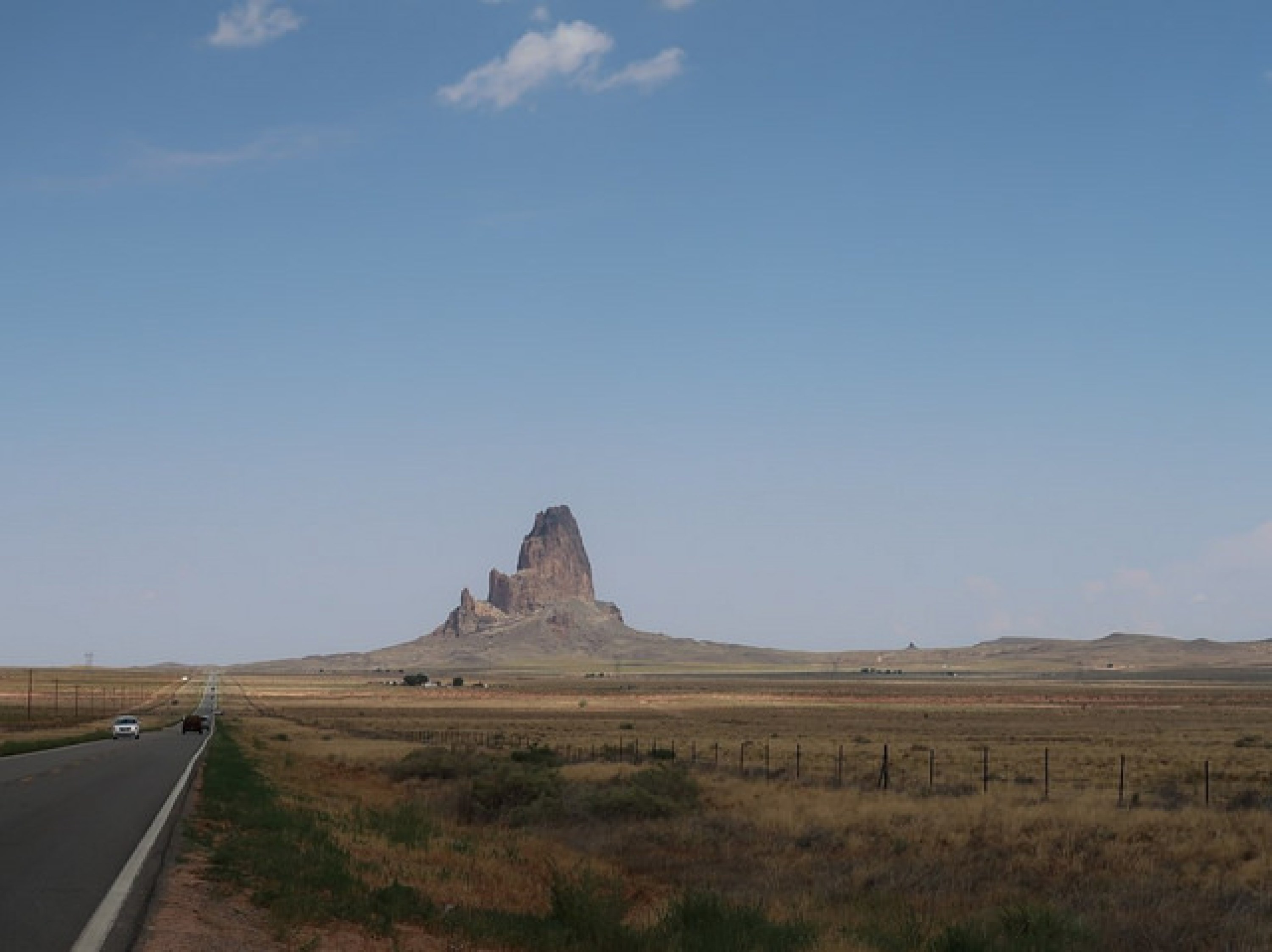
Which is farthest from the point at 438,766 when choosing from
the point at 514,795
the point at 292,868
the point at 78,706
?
the point at 78,706

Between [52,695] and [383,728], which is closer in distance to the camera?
[383,728]

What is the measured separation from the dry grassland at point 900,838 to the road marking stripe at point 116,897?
2483 mm

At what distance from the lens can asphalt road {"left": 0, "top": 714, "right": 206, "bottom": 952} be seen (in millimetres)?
10469

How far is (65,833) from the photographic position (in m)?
17.0

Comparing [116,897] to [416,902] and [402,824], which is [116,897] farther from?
[402,824]

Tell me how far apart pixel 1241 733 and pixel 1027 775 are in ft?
95.6

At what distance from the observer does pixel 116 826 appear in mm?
17969

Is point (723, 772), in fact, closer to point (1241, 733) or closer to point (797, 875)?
point (797, 875)

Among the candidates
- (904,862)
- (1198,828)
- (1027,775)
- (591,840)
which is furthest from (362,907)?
(1027,775)

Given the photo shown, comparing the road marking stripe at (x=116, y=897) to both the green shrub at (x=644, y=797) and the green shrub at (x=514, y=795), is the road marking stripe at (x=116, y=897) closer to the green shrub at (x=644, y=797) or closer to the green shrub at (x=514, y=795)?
the green shrub at (x=514, y=795)

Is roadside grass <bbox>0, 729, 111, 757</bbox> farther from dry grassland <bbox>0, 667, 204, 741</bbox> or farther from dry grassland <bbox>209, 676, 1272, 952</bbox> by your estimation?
dry grassland <bbox>209, 676, 1272, 952</bbox>

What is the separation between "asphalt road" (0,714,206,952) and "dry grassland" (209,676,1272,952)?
2861 millimetres

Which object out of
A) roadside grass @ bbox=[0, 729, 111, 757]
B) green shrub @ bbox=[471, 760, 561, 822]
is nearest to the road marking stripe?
green shrub @ bbox=[471, 760, 561, 822]

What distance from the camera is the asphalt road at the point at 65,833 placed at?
412 inches
